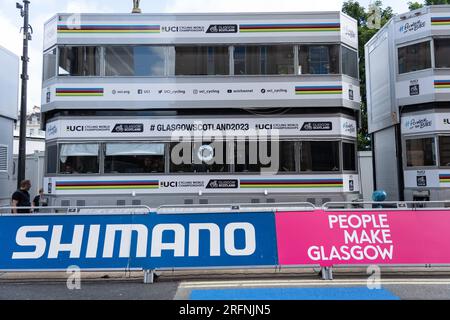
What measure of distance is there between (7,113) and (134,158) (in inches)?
195

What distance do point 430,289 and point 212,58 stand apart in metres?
6.95

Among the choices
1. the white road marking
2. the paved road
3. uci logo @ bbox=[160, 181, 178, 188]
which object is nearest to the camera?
the paved road

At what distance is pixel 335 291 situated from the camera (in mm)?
5609

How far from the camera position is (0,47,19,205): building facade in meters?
12.1

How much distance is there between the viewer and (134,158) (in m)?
9.98

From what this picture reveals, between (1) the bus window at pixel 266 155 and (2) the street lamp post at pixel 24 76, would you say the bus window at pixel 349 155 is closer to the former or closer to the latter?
(1) the bus window at pixel 266 155

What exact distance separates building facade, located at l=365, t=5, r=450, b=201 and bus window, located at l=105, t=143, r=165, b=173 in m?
6.30

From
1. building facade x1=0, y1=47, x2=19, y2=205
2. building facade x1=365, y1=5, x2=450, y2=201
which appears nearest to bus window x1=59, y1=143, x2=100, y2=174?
building facade x1=0, y1=47, x2=19, y2=205

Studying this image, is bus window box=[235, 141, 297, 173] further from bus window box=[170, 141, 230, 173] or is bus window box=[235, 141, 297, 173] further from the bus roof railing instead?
the bus roof railing

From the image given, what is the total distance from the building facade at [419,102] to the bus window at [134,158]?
630 cm

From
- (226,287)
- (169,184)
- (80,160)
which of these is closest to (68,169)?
(80,160)

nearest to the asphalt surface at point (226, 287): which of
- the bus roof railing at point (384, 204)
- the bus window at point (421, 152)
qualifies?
the bus roof railing at point (384, 204)
